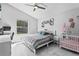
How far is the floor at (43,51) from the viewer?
66.7 inches

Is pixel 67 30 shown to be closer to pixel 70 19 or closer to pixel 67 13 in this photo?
pixel 70 19

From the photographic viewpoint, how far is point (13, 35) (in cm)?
171

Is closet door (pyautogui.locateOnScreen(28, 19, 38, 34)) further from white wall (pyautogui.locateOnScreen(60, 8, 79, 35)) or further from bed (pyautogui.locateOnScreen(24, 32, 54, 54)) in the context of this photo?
white wall (pyautogui.locateOnScreen(60, 8, 79, 35))

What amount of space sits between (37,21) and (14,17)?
44cm

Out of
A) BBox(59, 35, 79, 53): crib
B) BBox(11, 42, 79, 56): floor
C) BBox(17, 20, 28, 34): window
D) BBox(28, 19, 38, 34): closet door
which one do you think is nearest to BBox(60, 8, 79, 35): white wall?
BBox(59, 35, 79, 53): crib

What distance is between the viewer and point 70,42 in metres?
1.68

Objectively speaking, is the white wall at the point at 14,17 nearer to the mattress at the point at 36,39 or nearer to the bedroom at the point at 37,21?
the bedroom at the point at 37,21

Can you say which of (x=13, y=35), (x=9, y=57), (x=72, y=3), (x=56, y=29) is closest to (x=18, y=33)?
(x=13, y=35)

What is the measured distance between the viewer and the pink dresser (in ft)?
5.34

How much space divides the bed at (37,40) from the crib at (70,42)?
21 cm

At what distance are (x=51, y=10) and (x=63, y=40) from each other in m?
0.61

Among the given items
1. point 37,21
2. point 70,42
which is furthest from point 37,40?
point 70,42

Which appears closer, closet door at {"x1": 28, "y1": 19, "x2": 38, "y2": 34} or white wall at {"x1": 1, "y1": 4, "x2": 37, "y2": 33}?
white wall at {"x1": 1, "y1": 4, "x2": 37, "y2": 33}

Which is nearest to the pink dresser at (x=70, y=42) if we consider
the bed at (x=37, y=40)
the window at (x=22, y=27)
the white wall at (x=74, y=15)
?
the white wall at (x=74, y=15)
